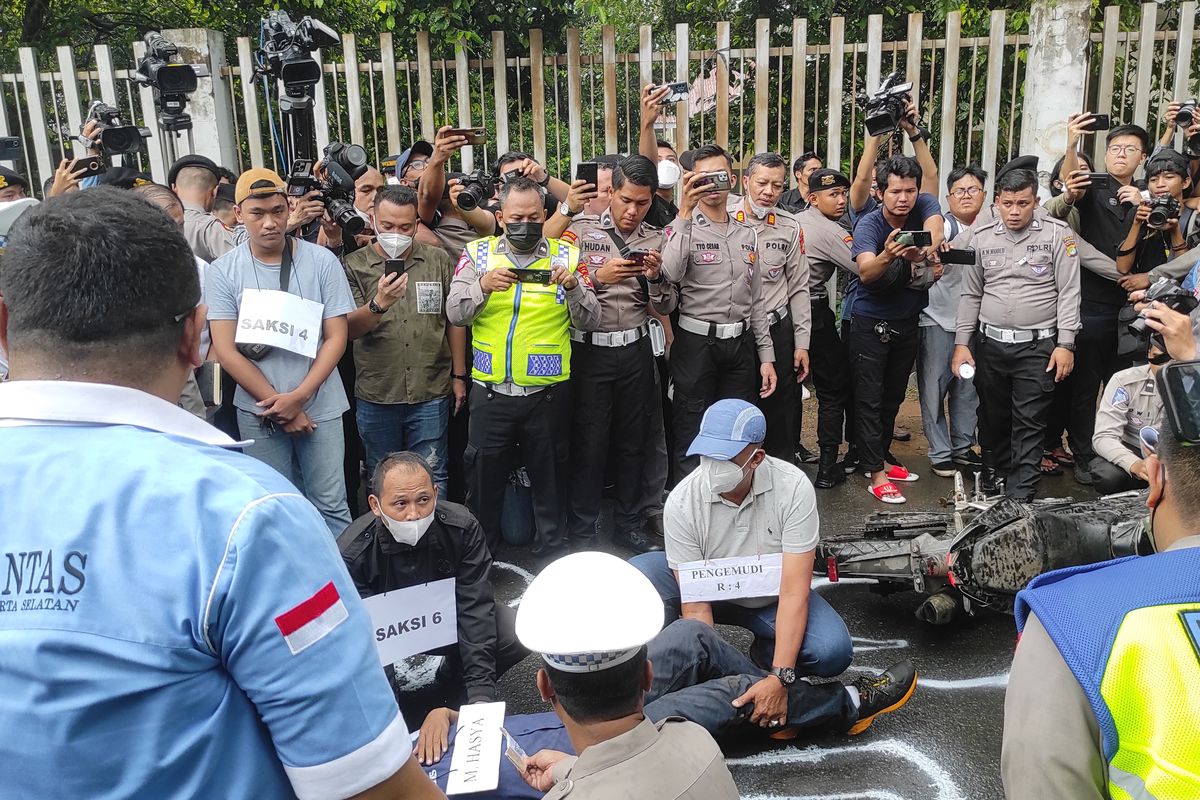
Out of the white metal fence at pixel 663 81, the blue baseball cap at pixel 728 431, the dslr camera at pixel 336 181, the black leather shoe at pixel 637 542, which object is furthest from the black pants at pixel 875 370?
the dslr camera at pixel 336 181

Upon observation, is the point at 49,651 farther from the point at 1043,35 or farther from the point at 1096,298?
the point at 1043,35

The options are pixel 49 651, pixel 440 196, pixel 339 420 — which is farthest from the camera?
pixel 440 196

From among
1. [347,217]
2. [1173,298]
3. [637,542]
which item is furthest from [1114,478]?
[347,217]

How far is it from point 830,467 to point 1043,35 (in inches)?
156

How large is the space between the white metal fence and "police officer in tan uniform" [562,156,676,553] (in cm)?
256

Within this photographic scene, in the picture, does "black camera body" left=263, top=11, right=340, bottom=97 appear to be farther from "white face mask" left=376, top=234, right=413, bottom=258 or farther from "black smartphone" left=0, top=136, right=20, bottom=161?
"black smartphone" left=0, top=136, right=20, bottom=161

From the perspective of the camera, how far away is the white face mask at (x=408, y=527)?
3.67 meters

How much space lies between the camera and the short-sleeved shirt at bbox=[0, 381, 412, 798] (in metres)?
1.21

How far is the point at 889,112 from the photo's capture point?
611 cm

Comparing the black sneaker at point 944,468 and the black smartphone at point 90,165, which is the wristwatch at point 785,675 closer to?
the black sneaker at point 944,468

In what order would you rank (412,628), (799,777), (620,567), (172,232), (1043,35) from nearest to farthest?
(172,232)
(620,567)
(799,777)
(412,628)
(1043,35)

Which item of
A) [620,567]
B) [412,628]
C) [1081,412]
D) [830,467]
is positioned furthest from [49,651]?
[1081,412]

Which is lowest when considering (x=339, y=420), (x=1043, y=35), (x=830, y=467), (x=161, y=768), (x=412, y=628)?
(x=830, y=467)

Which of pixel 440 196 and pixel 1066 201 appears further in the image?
pixel 1066 201
